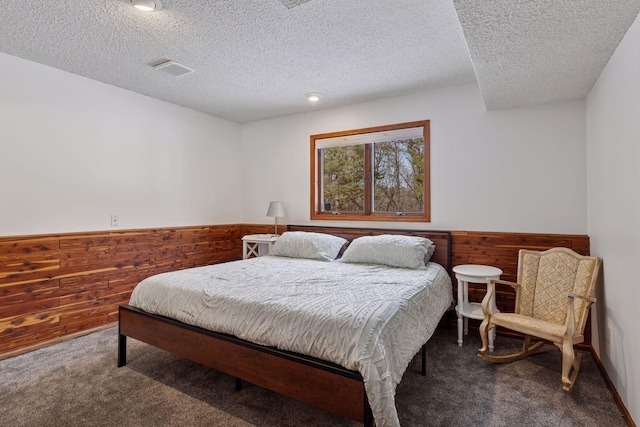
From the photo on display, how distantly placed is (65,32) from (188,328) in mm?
2260

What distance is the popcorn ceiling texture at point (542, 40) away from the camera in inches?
64.8

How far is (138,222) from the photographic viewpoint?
372 centimetres

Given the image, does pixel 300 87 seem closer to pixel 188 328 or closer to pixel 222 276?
pixel 222 276

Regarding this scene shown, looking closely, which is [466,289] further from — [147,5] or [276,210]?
[147,5]

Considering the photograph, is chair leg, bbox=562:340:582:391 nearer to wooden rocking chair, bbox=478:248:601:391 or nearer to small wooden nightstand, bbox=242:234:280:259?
wooden rocking chair, bbox=478:248:601:391

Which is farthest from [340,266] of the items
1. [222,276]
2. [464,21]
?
[464,21]

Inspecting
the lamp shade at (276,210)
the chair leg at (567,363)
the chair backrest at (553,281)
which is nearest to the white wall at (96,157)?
the lamp shade at (276,210)

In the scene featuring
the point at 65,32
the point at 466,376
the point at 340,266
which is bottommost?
the point at 466,376

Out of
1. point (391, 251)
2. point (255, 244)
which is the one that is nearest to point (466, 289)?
point (391, 251)

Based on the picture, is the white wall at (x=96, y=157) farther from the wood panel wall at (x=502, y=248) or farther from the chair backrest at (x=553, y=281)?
the chair backrest at (x=553, y=281)

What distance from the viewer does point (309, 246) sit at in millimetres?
3633

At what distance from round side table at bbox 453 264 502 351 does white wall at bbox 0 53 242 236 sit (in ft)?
10.5

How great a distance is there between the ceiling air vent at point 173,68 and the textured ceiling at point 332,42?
0.20 feet

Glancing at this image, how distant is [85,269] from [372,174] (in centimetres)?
320
